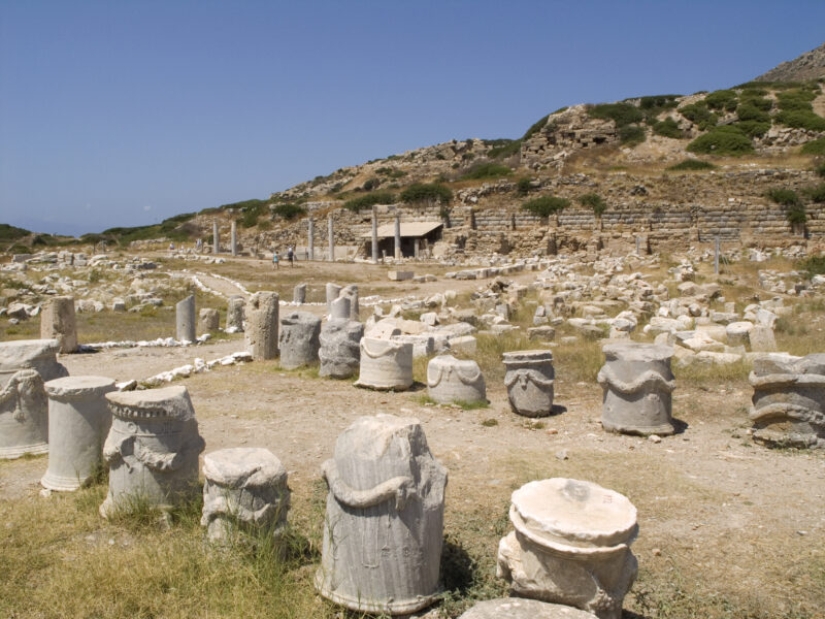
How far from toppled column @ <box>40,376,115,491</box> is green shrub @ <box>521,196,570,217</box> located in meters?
30.5

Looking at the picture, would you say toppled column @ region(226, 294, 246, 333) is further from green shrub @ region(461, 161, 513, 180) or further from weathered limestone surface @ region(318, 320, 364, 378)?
green shrub @ region(461, 161, 513, 180)

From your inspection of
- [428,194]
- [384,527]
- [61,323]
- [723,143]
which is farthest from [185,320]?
[723,143]

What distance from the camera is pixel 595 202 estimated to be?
3397cm

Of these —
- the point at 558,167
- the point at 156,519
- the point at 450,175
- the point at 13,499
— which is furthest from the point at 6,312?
the point at 450,175

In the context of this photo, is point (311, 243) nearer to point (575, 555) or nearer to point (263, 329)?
point (263, 329)

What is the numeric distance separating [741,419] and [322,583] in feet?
18.8

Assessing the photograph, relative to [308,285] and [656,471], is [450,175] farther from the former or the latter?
[656,471]

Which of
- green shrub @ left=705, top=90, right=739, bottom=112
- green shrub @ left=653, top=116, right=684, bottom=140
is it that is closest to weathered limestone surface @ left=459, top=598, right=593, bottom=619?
green shrub @ left=653, top=116, right=684, bottom=140

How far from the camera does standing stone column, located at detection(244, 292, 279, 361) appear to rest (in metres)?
12.1

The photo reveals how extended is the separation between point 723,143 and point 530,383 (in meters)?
36.8

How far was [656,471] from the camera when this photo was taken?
6320 mm

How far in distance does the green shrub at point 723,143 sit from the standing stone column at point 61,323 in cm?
3624

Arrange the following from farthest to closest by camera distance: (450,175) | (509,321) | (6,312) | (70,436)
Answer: (450,175) → (6,312) → (509,321) → (70,436)

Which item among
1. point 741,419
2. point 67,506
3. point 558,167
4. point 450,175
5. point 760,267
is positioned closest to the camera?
point 67,506
